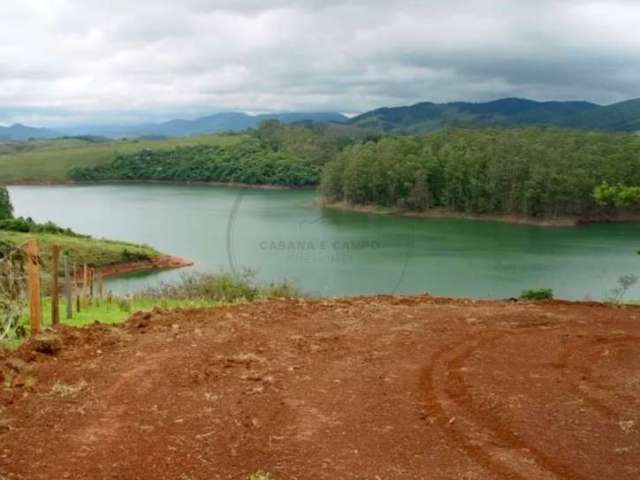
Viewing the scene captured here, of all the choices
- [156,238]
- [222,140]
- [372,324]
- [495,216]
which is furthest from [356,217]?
[222,140]

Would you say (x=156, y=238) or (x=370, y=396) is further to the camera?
(x=156, y=238)

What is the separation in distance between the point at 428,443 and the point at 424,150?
8532 centimetres

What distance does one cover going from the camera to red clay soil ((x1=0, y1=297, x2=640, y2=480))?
5.59 m

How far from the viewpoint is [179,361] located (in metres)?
8.27

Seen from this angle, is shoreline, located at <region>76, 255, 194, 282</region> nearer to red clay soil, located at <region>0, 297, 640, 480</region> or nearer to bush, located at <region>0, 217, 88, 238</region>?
bush, located at <region>0, 217, 88, 238</region>

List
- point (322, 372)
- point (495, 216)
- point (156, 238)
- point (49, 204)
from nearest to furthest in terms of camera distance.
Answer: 1. point (322, 372)
2. point (156, 238)
3. point (495, 216)
4. point (49, 204)

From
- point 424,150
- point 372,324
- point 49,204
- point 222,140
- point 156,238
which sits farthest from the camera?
point 222,140

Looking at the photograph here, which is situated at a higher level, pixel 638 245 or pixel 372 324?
pixel 372 324

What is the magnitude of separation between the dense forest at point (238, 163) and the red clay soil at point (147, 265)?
66.0m

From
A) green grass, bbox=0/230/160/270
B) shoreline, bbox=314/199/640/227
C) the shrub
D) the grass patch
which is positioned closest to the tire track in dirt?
the shrub

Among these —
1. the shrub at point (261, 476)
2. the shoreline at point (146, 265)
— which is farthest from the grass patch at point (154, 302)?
the shoreline at point (146, 265)

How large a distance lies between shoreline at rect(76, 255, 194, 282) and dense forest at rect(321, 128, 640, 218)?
3690 centimetres

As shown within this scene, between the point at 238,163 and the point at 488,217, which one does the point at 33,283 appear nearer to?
the point at 488,217

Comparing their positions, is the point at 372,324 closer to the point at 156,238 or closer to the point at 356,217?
the point at 156,238
